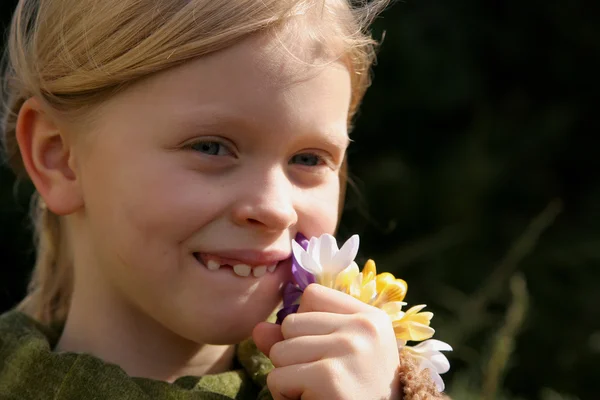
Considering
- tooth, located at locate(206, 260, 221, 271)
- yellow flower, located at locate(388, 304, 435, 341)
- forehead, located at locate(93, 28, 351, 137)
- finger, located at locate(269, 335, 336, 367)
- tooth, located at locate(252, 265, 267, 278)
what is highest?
forehead, located at locate(93, 28, 351, 137)

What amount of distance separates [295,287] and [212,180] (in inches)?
12.4

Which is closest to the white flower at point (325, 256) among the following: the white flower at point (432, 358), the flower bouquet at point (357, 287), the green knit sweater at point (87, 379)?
the flower bouquet at point (357, 287)

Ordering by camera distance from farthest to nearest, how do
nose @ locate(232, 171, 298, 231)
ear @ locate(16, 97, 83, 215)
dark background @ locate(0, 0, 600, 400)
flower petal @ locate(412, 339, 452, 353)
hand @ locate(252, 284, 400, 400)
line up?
dark background @ locate(0, 0, 600, 400)
ear @ locate(16, 97, 83, 215)
flower petal @ locate(412, 339, 452, 353)
nose @ locate(232, 171, 298, 231)
hand @ locate(252, 284, 400, 400)

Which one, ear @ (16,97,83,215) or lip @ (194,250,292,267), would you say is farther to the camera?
ear @ (16,97,83,215)

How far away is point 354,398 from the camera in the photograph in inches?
67.3

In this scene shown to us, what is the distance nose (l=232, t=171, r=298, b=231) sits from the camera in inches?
71.2

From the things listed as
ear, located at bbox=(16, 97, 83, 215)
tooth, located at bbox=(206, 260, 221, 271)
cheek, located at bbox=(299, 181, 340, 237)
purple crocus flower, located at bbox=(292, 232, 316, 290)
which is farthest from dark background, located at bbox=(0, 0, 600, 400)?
tooth, located at bbox=(206, 260, 221, 271)

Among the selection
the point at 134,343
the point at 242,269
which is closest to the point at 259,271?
the point at 242,269

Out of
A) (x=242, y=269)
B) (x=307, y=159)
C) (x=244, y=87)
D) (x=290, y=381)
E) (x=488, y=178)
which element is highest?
(x=244, y=87)

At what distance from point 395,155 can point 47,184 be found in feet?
7.98

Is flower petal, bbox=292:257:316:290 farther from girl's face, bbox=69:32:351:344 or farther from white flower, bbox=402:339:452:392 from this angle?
white flower, bbox=402:339:452:392

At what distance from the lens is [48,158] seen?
82.4 inches

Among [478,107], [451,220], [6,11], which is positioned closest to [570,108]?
[478,107]

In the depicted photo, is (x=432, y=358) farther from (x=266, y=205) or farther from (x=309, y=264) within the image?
(x=266, y=205)
